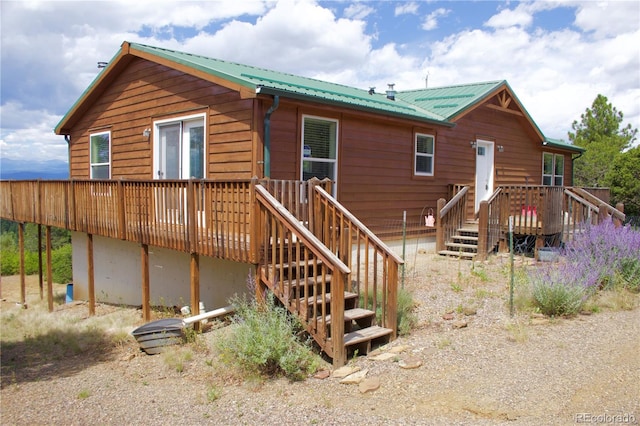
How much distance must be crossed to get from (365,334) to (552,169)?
14.1m

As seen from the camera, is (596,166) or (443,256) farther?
(596,166)

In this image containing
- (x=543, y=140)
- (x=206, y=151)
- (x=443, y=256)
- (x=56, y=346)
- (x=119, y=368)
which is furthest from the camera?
(x=543, y=140)

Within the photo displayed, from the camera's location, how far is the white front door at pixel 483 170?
540 inches

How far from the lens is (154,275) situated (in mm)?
10711

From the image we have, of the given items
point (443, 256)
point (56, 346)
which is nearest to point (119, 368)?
point (56, 346)

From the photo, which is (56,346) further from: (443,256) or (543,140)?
(543,140)

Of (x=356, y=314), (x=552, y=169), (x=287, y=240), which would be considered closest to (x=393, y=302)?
(x=356, y=314)

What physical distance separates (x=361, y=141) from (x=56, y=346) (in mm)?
6732

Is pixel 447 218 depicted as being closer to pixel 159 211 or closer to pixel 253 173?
pixel 253 173

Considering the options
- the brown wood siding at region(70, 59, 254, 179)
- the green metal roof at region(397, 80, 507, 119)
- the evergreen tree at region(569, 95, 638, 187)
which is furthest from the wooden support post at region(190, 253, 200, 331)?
the evergreen tree at region(569, 95, 638, 187)

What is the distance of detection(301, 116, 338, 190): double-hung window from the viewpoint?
917 centimetres

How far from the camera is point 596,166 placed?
74.0 feet

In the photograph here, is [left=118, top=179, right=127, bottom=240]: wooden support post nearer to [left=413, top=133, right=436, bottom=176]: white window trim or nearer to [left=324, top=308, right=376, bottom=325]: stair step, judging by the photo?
[left=324, top=308, right=376, bottom=325]: stair step

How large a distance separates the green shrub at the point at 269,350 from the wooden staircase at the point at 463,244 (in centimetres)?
613
